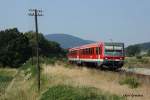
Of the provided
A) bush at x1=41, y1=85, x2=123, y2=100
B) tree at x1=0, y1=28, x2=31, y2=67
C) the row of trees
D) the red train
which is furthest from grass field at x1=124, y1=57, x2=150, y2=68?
bush at x1=41, y1=85, x2=123, y2=100

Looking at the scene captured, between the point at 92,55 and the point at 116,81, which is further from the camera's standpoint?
the point at 92,55

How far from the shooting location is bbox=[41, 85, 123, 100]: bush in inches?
772

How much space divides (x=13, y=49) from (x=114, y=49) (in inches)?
2311

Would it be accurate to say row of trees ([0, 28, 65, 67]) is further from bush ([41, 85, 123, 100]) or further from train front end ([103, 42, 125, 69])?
bush ([41, 85, 123, 100])

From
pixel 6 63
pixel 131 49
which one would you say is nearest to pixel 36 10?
pixel 6 63

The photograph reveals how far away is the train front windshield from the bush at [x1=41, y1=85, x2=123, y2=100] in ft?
52.0

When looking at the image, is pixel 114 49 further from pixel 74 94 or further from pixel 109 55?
pixel 74 94

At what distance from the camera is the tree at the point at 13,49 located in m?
95.9

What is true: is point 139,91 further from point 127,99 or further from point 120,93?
point 127,99

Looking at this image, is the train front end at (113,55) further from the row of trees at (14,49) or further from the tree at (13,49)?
the tree at (13,49)

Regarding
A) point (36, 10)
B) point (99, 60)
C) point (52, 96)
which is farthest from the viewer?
point (99, 60)

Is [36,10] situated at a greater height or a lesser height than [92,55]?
greater

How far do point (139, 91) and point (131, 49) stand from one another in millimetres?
166813

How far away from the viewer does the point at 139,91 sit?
2139 cm
